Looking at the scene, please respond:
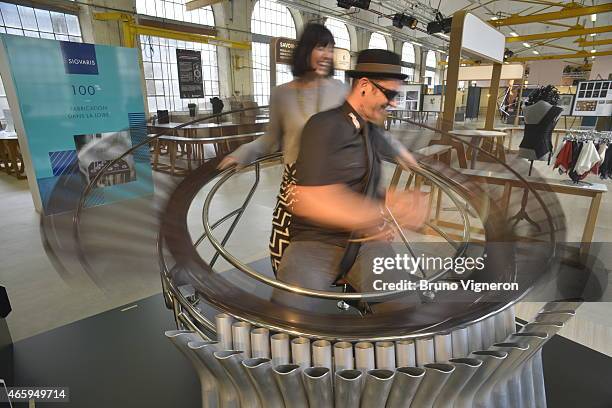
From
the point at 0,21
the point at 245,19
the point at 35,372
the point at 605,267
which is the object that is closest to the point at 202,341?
the point at 35,372

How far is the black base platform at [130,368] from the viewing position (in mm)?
1621

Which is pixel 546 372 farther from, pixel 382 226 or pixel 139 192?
pixel 139 192

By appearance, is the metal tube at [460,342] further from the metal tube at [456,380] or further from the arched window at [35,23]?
the arched window at [35,23]

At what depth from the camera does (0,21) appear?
9.59 m

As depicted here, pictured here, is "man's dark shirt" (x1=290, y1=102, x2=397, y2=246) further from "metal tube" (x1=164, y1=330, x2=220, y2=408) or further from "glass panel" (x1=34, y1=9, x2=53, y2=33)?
"glass panel" (x1=34, y1=9, x2=53, y2=33)

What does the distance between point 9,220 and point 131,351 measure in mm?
4560

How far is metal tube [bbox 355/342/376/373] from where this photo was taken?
1.06m

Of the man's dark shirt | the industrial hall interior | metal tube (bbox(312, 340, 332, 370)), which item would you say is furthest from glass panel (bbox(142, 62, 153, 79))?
metal tube (bbox(312, 340, 332, 370))

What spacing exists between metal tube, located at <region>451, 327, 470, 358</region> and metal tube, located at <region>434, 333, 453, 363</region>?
0.03 meters

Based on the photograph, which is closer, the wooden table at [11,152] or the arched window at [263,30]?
the wooden table at [11,152]

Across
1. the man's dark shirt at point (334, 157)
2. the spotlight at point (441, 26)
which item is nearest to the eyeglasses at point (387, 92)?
the man's dark shirt at point (334, 157)

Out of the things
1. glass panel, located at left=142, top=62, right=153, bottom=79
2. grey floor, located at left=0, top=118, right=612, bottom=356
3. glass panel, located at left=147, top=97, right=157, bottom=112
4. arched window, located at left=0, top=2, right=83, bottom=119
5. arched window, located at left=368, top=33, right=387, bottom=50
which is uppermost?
arched window, located at left=368, top=33, right=387, bottom=50

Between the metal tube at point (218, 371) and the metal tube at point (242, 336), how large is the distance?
0.19ft

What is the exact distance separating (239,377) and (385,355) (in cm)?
44
